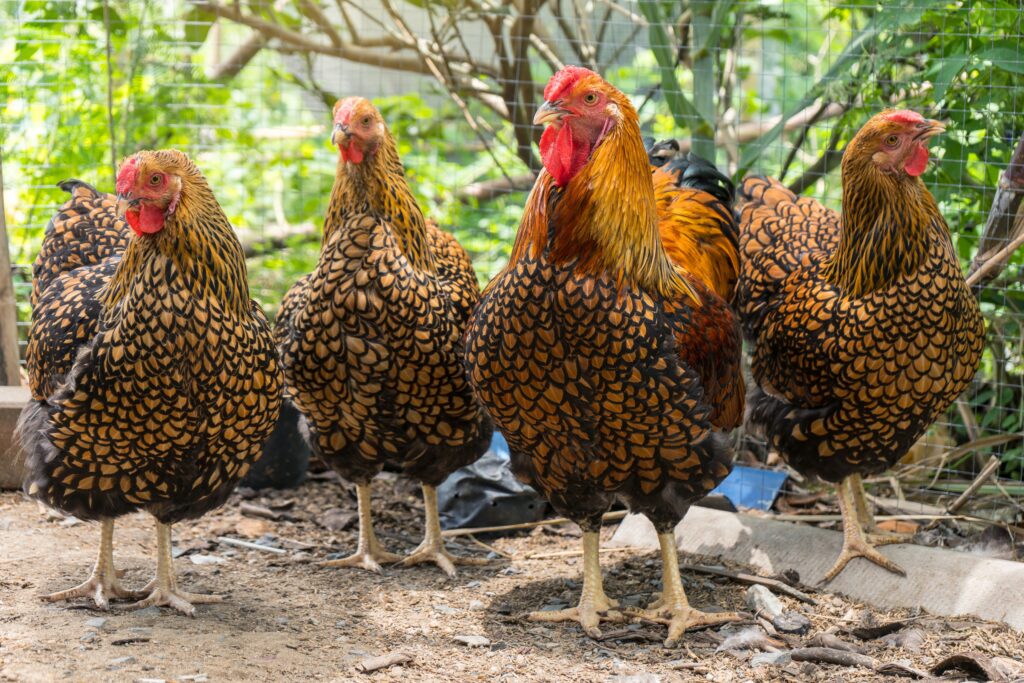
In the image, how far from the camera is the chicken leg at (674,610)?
3738 millimetres

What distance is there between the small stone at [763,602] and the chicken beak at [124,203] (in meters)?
2.66

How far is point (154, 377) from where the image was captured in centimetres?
336

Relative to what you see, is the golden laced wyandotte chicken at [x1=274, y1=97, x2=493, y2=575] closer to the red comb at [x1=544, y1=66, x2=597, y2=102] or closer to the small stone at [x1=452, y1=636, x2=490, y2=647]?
the small stone at [x1=452, y1=636, x2=490, y2=647]

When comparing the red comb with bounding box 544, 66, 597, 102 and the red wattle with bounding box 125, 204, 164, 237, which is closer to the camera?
the red comb with bounding box 544, 66, 597, 102

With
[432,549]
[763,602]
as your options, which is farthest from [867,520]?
[432,549]

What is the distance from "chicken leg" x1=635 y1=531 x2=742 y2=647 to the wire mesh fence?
1639mm

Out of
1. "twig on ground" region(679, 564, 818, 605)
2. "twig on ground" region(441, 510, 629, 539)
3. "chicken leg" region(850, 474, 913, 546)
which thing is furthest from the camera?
"twig on ground" region(441, 510, 629, 539)

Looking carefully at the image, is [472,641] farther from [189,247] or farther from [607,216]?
[189,247]

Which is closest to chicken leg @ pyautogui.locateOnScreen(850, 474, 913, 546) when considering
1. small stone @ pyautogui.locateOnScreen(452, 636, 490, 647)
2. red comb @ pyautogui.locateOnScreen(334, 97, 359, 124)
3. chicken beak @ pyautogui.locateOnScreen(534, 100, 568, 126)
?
small stone @ pyautogui.locateOnScreen(452, 636, 490, 647)

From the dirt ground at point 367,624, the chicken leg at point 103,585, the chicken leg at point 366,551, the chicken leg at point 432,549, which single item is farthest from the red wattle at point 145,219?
the chicken leg at point 432,549

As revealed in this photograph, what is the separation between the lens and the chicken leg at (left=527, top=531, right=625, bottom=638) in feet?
12.5

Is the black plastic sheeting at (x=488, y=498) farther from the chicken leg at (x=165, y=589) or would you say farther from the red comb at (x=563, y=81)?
the red comb at (x=563, y=81)

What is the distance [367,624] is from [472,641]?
1.38 feet

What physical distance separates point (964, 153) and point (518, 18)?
2379mm
